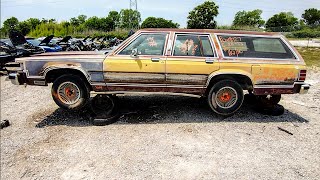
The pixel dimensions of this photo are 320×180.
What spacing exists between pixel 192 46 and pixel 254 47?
1330 mm

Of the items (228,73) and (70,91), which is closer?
(228,73)

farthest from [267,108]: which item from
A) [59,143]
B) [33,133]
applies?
[33,133]

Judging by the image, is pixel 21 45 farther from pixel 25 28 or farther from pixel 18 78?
pixel 25 28

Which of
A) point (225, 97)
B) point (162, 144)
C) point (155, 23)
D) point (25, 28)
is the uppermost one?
point (155, 23)

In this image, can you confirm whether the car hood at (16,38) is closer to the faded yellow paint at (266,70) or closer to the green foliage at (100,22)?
the faded yellow paint at (266,70)

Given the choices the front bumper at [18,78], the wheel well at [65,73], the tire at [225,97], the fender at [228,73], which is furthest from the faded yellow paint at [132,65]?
the front bumper at [18,78]

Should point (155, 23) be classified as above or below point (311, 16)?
below

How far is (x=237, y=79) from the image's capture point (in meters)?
5.81

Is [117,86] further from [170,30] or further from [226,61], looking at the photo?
[226,61]

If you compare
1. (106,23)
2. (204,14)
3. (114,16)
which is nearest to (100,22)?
(106,23)

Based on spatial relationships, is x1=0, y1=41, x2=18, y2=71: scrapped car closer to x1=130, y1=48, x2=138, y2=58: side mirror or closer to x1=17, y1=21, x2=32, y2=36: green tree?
x1=130, y1=48, x2=138, y2=58: side mirror

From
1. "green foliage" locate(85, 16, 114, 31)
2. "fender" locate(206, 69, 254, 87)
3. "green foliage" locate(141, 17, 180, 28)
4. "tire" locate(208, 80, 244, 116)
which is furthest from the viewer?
"green foliage" locate(85, 16, 114, 31)

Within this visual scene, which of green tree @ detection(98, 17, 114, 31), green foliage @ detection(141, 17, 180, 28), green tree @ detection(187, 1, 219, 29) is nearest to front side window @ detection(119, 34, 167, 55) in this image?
green tree @ detection(187, 1, 219, 29)

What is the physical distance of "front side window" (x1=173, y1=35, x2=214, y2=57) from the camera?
5613 mm
